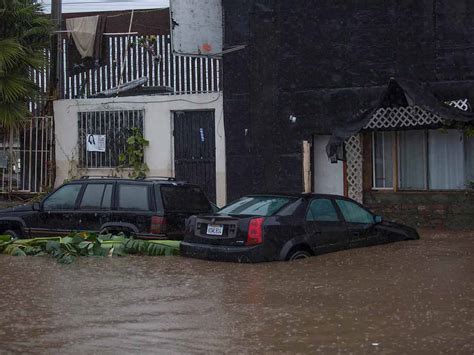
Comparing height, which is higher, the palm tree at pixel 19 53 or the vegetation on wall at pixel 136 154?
the palm tree at pixel 19 53

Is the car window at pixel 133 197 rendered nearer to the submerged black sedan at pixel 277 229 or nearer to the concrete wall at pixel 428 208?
the submerged black sedan at pixel 277 229

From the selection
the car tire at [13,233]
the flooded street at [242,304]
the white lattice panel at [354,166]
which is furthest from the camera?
the white lattice panel at [354,166]

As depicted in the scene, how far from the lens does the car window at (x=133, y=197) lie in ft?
41.5

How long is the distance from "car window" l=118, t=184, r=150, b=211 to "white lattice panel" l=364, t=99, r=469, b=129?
6.22 meters

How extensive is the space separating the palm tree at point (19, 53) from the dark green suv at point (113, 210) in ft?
20.5

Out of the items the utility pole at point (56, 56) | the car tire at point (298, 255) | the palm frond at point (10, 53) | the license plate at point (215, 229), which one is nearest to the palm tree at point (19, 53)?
the palm frond at point (10, 53)

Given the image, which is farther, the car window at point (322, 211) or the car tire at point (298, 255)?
the car window at point (322, 211)

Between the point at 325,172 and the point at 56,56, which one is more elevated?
the point at 56,56

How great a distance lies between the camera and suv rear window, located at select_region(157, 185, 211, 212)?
41.7ft

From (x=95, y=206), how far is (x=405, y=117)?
23.9 feet

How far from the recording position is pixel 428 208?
16.8m

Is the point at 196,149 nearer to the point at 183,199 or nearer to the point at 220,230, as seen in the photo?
the point at 183,199

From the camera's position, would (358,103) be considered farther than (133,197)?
Yes

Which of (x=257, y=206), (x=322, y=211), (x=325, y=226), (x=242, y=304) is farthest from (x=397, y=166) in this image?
(x=242, y=304)
